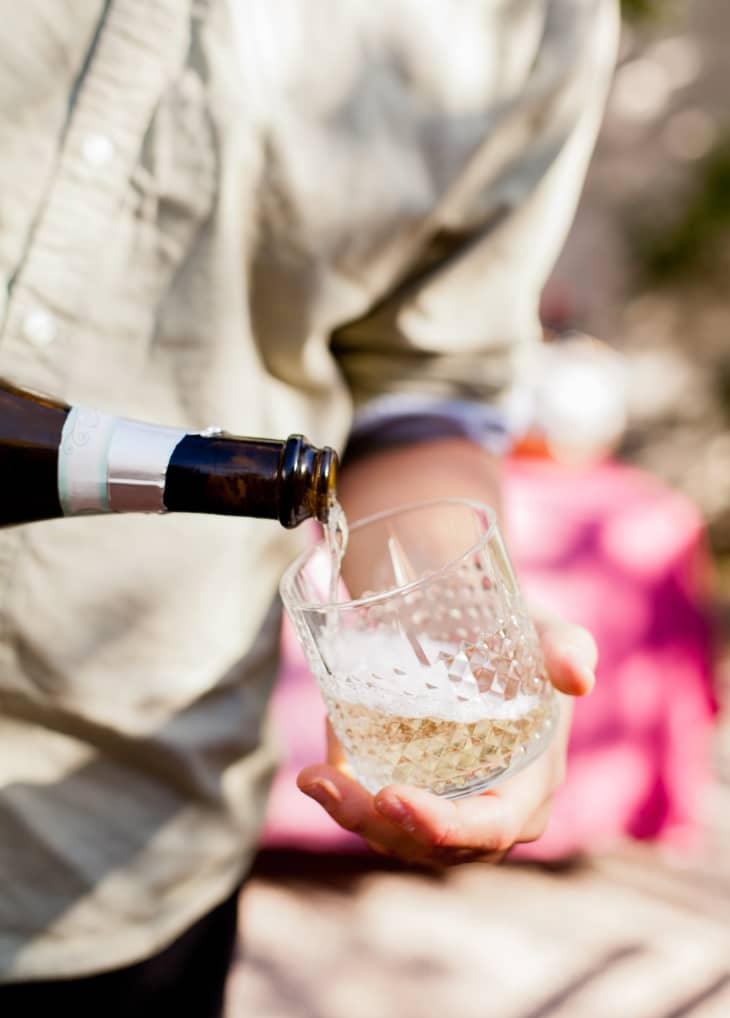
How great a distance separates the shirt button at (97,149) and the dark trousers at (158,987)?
21.5 inches

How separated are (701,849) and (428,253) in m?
1.89

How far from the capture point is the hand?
1.81 ft

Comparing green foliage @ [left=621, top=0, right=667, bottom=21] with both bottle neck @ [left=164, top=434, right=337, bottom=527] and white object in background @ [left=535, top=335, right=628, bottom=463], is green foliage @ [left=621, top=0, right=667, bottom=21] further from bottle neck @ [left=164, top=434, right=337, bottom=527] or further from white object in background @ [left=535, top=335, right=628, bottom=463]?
bottle neck @ [left=164, top=434, right=337, bottom=527]

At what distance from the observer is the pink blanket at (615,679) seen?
6.72 ft

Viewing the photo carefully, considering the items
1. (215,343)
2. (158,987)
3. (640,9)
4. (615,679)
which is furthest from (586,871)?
(640,9)

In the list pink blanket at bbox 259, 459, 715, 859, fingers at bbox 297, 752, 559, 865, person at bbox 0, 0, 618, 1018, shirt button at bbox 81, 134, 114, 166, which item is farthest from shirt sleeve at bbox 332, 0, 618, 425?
pink blanket at bbox 259, 459, 715, 859

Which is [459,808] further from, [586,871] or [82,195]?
[586,871]

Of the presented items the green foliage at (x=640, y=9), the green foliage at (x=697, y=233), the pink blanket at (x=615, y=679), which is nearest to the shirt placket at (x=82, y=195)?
the pink blanket at (x=615, y=679)

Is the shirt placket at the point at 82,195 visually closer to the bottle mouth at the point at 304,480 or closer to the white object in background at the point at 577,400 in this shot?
the bottle mouth at the point at 304,480

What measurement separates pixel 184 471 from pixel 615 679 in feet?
5.56

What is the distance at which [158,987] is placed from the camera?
0.77 metres

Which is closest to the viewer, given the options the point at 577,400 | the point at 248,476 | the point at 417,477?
the point at 248,476

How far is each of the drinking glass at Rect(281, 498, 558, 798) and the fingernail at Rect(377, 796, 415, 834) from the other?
0.06 m

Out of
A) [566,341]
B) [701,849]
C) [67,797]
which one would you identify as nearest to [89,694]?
[67,797]
